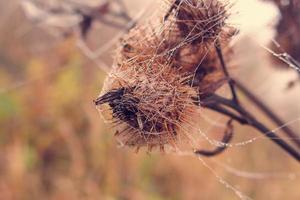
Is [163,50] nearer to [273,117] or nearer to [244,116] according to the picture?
[244,116]

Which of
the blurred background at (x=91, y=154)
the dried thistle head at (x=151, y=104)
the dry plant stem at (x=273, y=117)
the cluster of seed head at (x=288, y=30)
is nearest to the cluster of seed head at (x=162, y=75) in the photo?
the dried thistle head at (x=151, y=104)

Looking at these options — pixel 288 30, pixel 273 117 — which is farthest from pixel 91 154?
pixel 288 30

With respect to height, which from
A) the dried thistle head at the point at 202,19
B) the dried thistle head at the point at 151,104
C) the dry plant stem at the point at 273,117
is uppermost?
the dried thistle head at the point at 202,19

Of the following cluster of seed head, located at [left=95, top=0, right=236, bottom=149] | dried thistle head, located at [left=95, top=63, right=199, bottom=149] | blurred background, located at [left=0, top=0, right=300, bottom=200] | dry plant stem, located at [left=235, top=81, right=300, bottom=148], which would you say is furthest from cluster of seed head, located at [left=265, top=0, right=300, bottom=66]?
blurred background, located at [left=0, top=0, right=300, bottom=200]

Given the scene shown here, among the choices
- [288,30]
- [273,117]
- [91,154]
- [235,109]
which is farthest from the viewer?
[91,154]

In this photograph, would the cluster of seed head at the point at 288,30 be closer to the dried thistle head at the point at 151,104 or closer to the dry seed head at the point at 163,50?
the dry seed head at the point at 163,50

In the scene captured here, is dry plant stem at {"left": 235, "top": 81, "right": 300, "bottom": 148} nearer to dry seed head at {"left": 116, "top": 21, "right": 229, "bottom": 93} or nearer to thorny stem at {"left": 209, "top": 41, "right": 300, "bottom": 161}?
thorny stem at {"left": 209, "top": 41, "right": 300, "bottom": 161}

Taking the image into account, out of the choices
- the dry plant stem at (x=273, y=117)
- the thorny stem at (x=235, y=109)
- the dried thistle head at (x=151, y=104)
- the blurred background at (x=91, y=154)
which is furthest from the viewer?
the blurred background at (x=91, y=154)

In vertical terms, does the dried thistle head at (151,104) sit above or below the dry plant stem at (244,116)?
above
